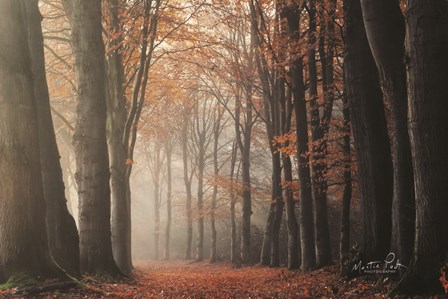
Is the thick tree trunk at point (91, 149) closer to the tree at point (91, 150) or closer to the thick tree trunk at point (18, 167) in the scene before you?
the tree at point (91, 150)

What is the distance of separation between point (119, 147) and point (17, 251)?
716 cm

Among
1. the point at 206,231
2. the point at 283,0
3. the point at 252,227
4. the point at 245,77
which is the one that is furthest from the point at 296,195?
the point at 206,231

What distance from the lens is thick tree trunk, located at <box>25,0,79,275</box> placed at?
9250 millimetres

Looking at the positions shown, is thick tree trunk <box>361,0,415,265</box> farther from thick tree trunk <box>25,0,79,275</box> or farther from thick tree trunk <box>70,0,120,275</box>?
thick tree trunk <box>25,0,79,275</box>

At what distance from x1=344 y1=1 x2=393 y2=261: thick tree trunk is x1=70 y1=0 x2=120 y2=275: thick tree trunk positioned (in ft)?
17.5

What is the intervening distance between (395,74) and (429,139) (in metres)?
1.75

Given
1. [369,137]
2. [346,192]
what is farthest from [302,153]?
[369,137]

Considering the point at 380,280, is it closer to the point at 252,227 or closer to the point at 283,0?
the point at 283,0

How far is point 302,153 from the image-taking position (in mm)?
14148

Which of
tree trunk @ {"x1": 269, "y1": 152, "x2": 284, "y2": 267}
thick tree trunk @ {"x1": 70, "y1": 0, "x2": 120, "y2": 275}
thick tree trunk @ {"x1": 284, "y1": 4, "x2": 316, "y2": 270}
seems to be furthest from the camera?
tree trunk @ {"x1": 269, "y1": 152, "x2": 284, "y2": 267}

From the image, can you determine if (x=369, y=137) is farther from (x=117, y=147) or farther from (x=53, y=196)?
(x=117, y=147)

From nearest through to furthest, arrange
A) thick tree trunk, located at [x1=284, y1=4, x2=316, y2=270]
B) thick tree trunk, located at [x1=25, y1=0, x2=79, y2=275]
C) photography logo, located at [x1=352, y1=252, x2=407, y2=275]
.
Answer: photography logo, located at [x1=352, y1=252, x2=407, y2=275] → thick tree trunk, located at [x1=25, y1=0, x2=79, y2=275] → thick tree trunk, located at [x1=284, y1=4, x2=316, y2=270]

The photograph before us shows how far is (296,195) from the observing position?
19.5 m

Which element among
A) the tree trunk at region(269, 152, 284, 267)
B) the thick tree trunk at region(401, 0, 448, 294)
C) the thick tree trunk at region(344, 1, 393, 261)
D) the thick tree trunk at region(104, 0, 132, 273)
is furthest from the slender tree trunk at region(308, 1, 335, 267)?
the thick tree trunk at region(401, 0, 448, 294)
